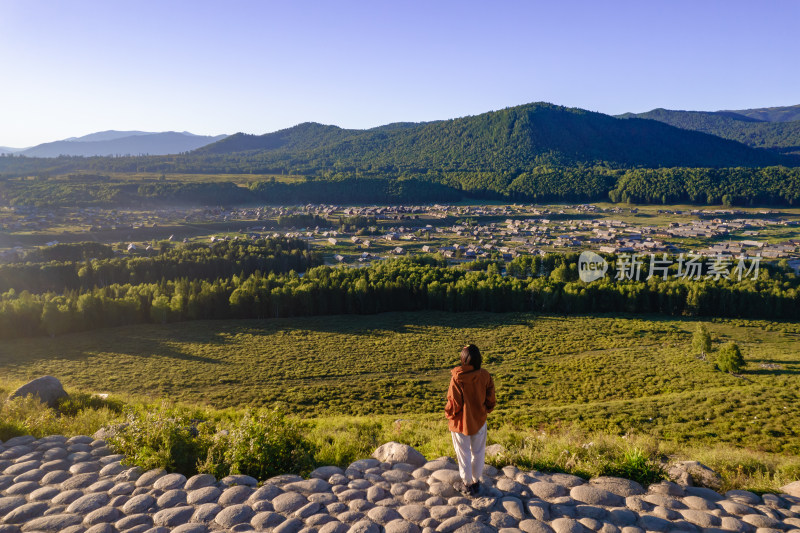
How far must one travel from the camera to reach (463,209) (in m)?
166

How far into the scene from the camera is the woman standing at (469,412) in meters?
6.71

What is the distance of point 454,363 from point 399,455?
98.7 feet

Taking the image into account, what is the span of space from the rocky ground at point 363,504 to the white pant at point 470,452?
289 mm

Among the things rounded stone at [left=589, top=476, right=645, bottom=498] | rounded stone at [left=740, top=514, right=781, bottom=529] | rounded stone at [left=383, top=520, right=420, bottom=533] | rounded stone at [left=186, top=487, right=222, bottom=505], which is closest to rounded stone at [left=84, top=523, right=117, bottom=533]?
rounded stone at [left=186, top=487, right=222, bottom=505]

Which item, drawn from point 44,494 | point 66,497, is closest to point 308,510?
point 66,497

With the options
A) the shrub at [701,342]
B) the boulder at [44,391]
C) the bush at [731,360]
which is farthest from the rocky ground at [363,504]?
the shrub at [701,342]

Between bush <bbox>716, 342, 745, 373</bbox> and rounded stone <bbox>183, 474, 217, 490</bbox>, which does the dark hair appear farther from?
bush <bbox>716, 342, 745, 373</bbox>

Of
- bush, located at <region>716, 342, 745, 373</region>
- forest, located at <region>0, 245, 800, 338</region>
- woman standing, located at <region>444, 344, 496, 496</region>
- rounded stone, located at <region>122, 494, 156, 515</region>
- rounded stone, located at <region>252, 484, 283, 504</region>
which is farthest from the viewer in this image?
forest, located at <region>0, 245, 800, 338</region>

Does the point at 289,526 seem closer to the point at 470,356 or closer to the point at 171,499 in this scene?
the point at 171,499

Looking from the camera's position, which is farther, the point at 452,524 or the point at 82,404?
the point at 82,404

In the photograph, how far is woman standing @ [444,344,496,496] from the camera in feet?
22.0

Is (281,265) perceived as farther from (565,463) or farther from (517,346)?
(565,463)

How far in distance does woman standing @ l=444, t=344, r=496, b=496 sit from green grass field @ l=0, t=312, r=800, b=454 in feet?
42.1

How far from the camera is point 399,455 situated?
27.1 ft
